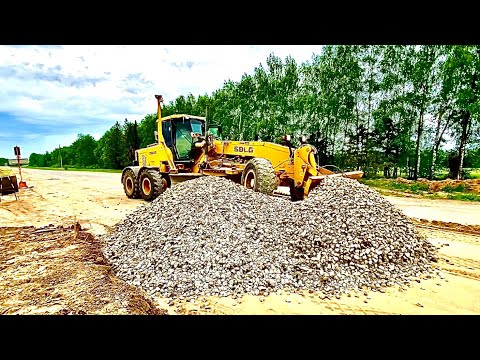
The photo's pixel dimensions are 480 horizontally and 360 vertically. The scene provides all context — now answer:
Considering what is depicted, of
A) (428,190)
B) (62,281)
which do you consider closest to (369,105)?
(428,190)

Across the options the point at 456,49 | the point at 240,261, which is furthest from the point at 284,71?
the point at 240,261

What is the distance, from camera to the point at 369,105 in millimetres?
15211

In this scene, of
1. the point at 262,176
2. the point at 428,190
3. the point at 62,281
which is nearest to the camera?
the point at 62,281

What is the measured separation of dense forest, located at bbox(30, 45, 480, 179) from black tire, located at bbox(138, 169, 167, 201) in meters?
5.90

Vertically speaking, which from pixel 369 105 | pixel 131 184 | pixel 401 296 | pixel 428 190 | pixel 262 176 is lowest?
pixel 401 296

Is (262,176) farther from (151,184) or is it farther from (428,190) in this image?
(428,190)

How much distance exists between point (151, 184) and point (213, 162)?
5.71ft

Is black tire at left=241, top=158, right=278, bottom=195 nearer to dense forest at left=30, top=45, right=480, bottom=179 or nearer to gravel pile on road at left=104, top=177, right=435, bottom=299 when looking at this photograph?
gravel pile on road at left=104, top=177, right=435, bottom=299

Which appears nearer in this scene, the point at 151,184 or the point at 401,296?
the point at 401,296

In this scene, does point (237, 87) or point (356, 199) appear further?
point (237, 87)
